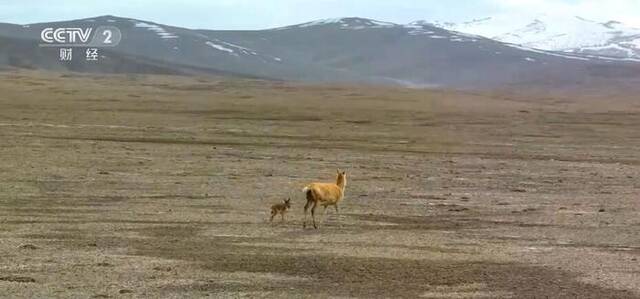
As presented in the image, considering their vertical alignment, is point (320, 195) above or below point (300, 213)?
above

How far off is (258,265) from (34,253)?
134 inches

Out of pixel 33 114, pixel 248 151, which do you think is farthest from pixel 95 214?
pixel 33 114

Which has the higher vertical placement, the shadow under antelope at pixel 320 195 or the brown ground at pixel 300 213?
the shadow under antelope at pixel 320 195

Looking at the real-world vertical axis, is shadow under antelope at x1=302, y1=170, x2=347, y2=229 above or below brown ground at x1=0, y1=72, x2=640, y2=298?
above

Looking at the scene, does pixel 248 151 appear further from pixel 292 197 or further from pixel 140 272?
pixel 140 272

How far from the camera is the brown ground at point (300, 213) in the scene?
13727 mm

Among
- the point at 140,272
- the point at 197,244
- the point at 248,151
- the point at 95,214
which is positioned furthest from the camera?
the point at 248,151

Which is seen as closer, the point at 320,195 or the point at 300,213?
the point at 320,195

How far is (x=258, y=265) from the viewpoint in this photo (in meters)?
14.7

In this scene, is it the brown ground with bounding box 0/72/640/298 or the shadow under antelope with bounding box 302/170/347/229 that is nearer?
the brown ground with bounding box 0/72/640/298

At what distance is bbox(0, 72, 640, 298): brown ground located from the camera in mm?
13727

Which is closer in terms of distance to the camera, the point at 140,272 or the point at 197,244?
the point at 140,272

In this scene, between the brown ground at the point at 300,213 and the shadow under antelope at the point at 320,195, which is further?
the shadow under antelope at the point at 320,195

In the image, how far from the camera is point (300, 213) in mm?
21812
